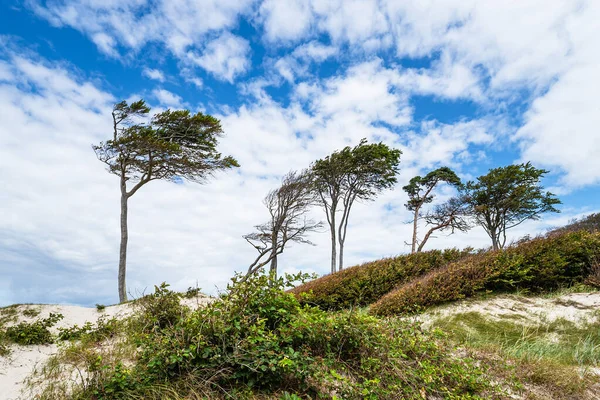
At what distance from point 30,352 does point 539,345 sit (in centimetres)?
943

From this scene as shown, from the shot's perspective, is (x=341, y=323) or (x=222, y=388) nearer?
(x=222, y=388)

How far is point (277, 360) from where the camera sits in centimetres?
316

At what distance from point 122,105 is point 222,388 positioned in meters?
15.9

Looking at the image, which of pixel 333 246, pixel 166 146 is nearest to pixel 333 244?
pixel 333 246

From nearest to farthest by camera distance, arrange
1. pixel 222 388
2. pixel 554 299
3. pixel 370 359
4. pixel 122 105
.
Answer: pixel 222 388, pixel 370 359, pixel 554 299, pixel 122 105

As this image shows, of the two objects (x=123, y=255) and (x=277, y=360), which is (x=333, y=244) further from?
(x=277, y=360)

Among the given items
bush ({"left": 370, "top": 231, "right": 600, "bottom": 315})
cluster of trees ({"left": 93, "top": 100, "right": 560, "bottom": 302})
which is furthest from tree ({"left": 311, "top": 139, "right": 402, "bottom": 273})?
bush ({"left": 370, "top": 231, "right": 600, "bottom": 315})

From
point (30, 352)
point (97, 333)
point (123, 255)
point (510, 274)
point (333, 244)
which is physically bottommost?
point (30, 352)

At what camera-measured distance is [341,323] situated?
3.76 meters

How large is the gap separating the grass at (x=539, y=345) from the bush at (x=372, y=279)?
251cm

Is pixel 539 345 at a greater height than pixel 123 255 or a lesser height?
lesser

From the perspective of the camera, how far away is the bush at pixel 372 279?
27.9 ft

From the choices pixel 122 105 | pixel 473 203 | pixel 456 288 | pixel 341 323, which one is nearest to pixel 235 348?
pixel 341 323

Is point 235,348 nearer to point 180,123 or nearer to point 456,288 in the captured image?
point 456,288
